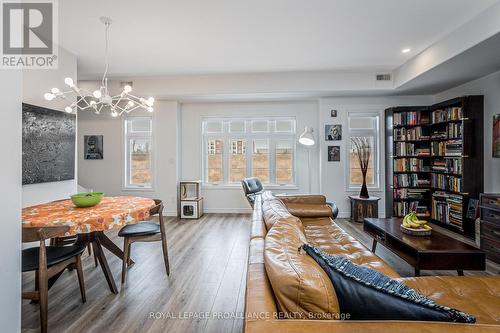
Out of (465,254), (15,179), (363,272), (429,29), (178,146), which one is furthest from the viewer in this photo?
(178,146)

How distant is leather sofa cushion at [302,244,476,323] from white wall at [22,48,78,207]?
11.9 feet

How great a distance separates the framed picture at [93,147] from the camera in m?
5.47

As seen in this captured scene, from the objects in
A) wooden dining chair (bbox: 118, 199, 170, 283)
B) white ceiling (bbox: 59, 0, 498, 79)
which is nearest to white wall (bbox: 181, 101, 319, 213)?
white ceiling (bbox: 59, 0, 498, 79)

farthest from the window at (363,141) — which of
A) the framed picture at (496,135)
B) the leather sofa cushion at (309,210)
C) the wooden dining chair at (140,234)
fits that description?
the wooden dining chair at (140,234)

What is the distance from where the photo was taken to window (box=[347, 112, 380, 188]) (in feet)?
17.0

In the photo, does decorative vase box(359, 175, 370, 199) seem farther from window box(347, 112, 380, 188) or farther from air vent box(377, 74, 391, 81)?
air vent box(377, 74, 391, 81)

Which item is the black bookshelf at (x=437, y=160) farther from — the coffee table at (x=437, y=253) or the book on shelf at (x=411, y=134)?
the coffee table at (x=437, y=253)

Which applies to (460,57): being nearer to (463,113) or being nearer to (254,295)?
(463,113)

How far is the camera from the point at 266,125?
5586 mm

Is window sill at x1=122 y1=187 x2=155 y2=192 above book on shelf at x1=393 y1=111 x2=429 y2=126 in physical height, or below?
below

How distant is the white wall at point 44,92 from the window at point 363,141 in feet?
16.7

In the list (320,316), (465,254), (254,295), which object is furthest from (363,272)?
(465,254)

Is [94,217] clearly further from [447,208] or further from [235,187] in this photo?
[447,208]

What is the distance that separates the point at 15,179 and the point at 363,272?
1883 millimetres
